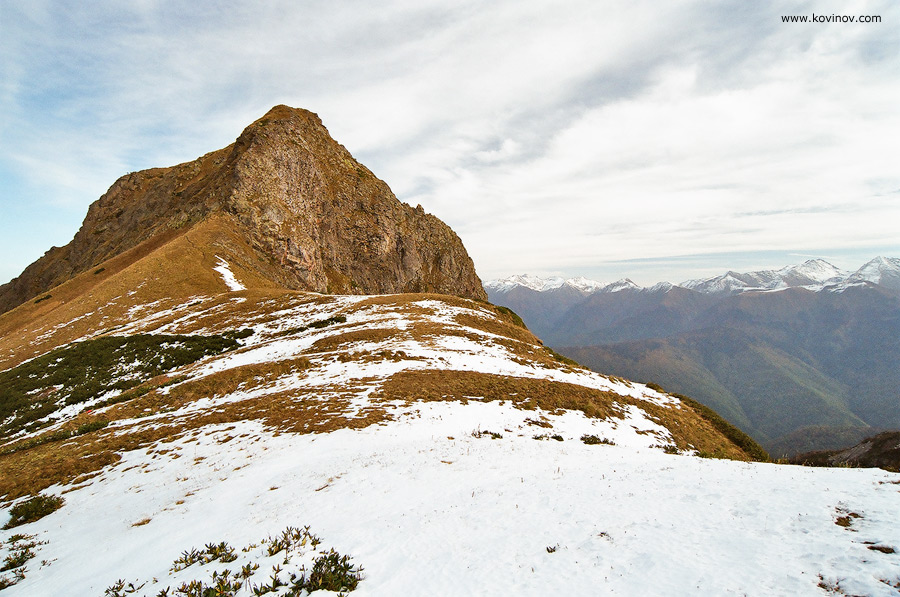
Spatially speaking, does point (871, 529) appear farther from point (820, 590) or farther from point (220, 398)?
point (220, 398)

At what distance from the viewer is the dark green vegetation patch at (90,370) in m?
22.4

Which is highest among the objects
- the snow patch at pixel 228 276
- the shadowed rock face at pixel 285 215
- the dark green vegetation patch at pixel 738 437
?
the shadowed rock face at pixel 285 215

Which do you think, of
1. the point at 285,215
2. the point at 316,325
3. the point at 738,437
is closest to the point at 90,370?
the point at 316,325

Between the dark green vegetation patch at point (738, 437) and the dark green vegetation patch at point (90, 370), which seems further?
the dark green vegetation patch at point (90, 370)

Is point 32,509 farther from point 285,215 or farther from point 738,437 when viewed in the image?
point 285,215

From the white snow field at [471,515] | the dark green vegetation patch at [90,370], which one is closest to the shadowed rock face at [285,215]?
the dark green vegetation patch at [90,370]

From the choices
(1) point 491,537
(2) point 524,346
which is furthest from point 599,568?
(2) point 524,346

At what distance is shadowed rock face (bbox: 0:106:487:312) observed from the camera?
84688mm

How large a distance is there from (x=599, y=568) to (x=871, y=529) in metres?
4.89

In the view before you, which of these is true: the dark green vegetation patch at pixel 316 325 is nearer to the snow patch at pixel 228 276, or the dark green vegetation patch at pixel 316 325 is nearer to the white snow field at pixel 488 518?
the white snow field at pixel 488 518

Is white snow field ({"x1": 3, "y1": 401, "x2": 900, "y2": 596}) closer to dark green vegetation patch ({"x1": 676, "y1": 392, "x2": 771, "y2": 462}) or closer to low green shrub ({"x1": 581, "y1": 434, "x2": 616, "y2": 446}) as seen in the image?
low green shrub ({"x1": 581, "y1": 434, "x2": 616, "y2": 446})

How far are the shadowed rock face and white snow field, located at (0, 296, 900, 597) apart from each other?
73.4m

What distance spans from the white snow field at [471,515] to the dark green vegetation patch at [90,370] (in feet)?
32.5

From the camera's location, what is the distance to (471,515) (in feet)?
27.6
